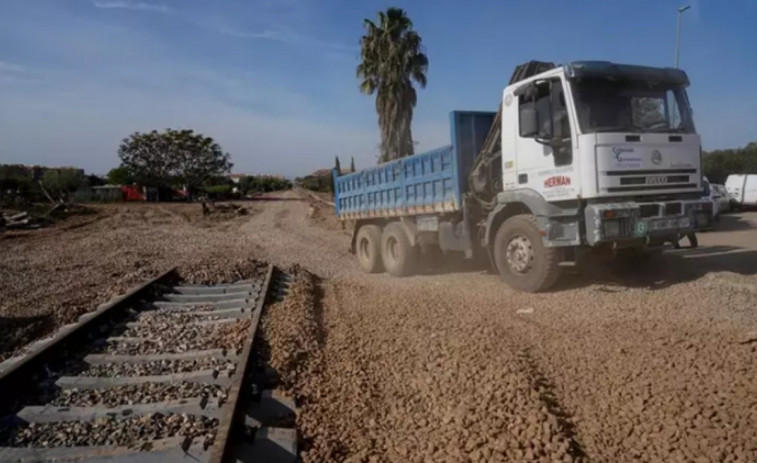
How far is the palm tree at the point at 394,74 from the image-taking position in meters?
26.4

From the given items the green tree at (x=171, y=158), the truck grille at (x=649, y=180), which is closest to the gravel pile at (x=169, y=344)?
the truck grille at (x=649, y=180)

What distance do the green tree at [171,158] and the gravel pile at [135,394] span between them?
65271 mm

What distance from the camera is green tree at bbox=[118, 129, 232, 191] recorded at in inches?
2603

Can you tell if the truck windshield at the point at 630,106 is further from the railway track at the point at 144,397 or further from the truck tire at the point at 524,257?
the railway track at the point at 144,397

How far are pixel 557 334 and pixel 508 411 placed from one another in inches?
87.5

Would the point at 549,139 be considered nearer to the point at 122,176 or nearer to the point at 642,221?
the point at 642,221

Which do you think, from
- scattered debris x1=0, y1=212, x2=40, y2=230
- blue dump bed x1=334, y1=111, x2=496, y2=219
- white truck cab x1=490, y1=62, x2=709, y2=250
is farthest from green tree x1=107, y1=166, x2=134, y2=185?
white truck cab x1=490, y1=62, x2=709, y2=250

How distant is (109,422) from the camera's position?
146 inches

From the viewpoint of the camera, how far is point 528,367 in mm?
4703

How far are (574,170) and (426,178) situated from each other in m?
3.24

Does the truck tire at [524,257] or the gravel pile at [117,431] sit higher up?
the truck tire at [524,257]

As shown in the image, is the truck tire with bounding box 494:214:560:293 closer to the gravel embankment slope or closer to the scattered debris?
the gravel embankment slope

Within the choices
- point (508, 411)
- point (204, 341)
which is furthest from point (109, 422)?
point (508, 411)

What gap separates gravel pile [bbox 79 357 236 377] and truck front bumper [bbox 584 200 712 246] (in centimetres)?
485
